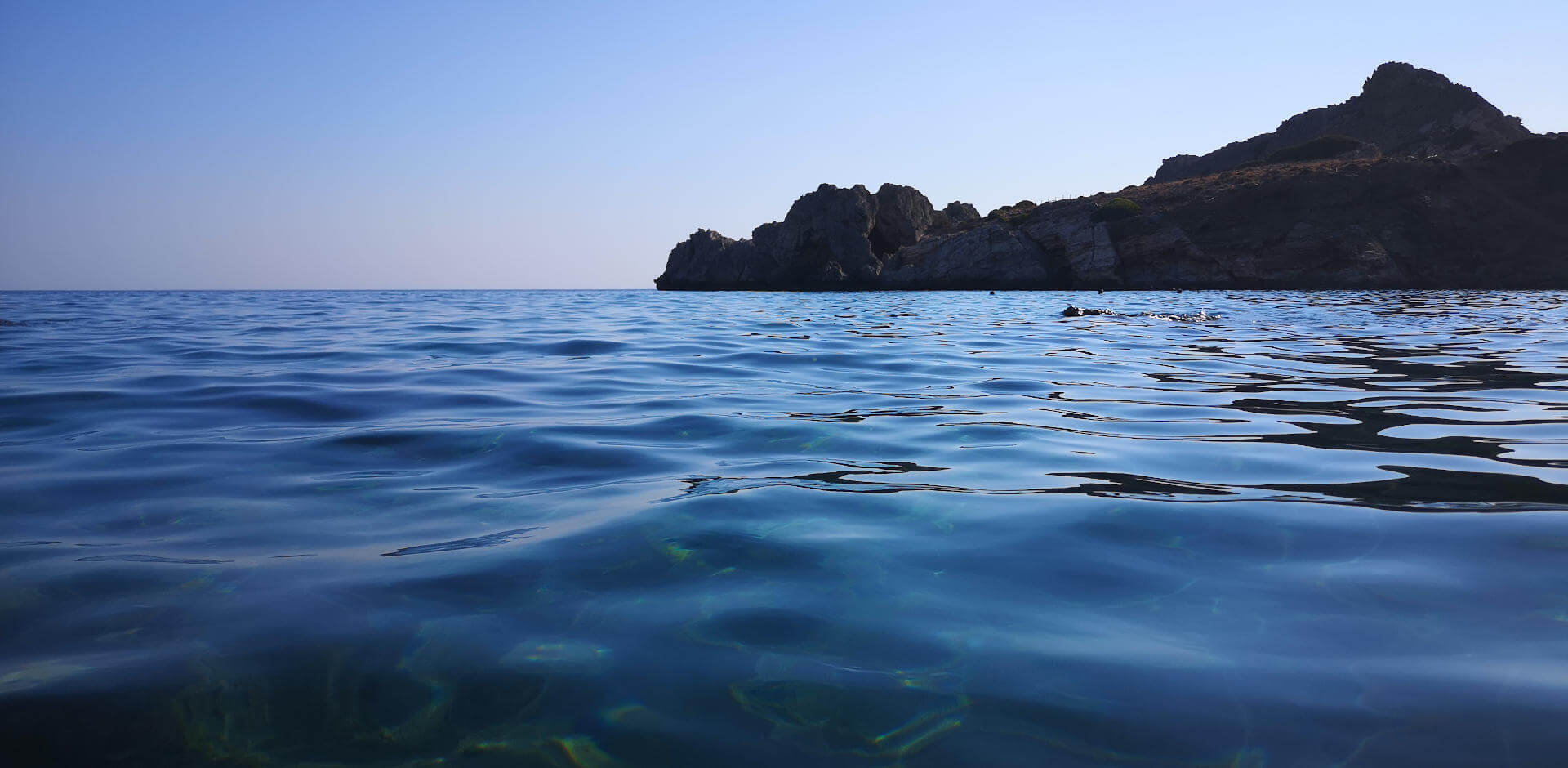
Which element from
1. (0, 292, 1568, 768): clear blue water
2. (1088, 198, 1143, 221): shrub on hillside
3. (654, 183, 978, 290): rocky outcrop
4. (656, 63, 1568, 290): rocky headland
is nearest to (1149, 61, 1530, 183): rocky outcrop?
(656, 63, 1568, 290): rocky headland

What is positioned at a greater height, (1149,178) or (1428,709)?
(1149,178)

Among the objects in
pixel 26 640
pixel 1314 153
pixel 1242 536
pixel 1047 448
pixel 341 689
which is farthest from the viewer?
pixel 1314 153

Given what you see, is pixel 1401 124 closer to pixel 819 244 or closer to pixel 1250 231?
pixel 1250 231

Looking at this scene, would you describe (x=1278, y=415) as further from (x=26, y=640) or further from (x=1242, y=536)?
(x=26, y=640)

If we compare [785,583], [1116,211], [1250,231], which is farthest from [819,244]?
[785,583]

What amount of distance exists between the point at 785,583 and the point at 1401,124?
368 ft

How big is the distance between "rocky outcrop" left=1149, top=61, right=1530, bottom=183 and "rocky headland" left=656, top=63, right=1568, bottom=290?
30 cm

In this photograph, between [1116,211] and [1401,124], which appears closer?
[1116,211]

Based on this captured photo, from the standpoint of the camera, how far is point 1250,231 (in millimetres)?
57406

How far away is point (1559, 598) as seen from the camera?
7.35 feet

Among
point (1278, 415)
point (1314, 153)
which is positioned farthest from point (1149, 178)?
point (1278, 415)

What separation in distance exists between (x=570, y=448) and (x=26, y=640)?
263 cm

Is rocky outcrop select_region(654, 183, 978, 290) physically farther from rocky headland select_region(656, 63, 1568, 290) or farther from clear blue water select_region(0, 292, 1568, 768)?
clear blue water select_region(0, 292, 1568, 768)

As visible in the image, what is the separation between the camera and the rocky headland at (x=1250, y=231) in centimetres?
5238
